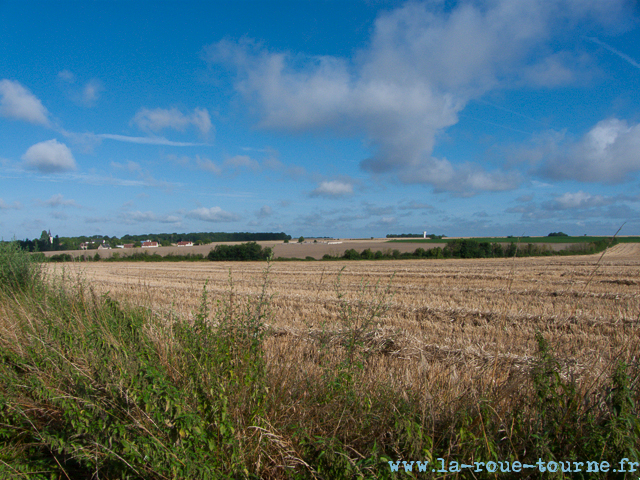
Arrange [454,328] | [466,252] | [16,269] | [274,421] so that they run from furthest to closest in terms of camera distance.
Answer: [466,252]
[16,269]
[454,328]
[274,421]

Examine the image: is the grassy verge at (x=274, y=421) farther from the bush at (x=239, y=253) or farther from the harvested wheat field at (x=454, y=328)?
the bush at (x=239, y=253)

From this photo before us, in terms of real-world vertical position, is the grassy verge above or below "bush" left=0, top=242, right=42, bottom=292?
below

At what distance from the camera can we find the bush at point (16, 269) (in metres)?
9.01

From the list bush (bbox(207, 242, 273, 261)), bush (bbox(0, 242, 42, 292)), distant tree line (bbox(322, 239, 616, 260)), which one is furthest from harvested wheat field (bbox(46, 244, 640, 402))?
bush (bbox(207, 242, 273, 261))

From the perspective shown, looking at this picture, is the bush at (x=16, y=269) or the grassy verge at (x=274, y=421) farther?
the bush at (x=16, y=269)

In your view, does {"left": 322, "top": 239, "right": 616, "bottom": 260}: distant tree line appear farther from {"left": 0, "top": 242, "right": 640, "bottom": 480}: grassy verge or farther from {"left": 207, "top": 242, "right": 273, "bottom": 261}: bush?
{"left": 0, "top": 242, "right": 640, "bottom": 480}: grassy verge

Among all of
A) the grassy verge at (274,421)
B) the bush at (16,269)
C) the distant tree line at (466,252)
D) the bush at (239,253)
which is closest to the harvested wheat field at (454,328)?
the grassy verge at (274,421)

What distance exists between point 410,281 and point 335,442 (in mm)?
16317

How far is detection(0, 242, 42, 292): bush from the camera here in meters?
9.01

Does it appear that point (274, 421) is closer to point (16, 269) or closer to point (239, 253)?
point (16, 269)

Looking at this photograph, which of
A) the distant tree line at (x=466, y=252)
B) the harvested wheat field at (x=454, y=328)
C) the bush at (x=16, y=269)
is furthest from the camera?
the distant tree line at (x=466, y=252)

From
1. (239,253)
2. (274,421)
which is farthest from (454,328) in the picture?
(239,253)

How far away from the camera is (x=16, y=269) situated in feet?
31.0

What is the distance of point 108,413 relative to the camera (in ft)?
9.35
